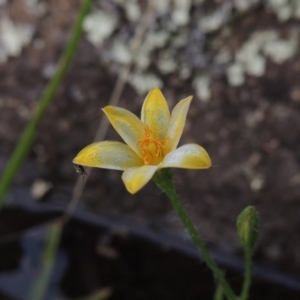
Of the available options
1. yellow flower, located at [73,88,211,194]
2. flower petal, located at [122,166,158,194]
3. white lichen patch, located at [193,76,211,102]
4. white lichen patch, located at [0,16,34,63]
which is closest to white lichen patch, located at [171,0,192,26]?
white lichen patch, located at [193,76,211,102]

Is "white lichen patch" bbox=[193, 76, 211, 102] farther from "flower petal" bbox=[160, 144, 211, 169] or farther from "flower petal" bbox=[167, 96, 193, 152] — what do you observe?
"flower petal" bbox=[160, 144, 211, 169]

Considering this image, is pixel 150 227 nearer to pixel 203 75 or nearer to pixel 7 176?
pixel 203 75

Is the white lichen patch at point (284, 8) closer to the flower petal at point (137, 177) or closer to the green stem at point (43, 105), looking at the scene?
Answer: the green stem at point (43, 105)

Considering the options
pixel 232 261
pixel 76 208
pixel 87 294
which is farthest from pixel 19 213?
pixel 232 261

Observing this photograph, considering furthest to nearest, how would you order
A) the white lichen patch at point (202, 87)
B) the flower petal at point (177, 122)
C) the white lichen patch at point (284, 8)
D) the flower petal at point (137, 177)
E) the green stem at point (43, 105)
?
the white lichen patch at point (202, 87), the white lichen patch at point (284, 8), the green stem at point (43, 105), the flower petal at point (177, 122), the flower petal at point (137, 177)

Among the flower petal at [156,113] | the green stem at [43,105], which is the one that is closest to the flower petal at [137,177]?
the flower petal at [156,113]

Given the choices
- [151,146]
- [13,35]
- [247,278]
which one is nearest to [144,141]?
[151,146]
